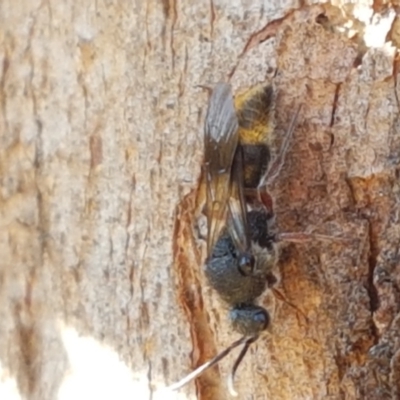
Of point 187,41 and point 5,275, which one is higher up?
point 187,41

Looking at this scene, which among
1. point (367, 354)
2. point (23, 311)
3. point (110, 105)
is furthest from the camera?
point (23, 311)

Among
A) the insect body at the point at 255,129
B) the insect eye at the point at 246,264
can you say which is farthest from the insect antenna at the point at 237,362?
the insect body at the point at 255,129

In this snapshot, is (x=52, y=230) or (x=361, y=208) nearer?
(x=361, y=208)

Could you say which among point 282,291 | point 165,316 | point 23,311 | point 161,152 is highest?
point 161,152

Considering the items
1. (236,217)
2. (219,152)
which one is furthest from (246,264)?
(219,152)

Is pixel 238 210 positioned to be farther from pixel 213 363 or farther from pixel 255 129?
pixel 213 363

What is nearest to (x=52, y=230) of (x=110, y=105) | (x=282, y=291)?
(x=110, y=105)

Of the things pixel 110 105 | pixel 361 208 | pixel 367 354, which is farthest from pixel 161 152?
pixel 367 354

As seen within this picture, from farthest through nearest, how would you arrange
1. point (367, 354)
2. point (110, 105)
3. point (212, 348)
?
point (110, 105), point (212, 348), point (367, 354)

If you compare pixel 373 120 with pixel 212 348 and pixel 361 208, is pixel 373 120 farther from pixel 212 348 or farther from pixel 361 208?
pixel 212 348
